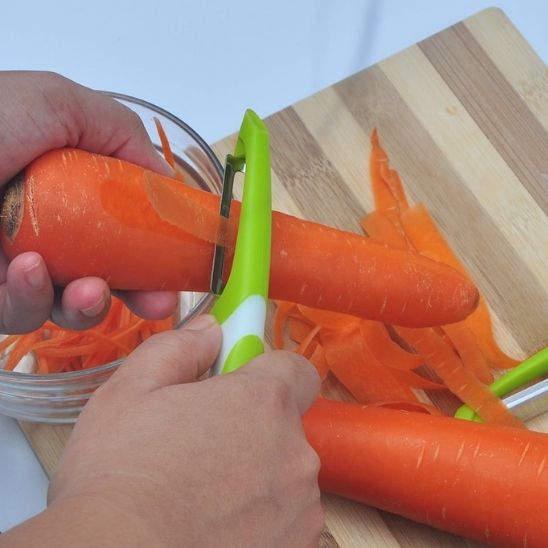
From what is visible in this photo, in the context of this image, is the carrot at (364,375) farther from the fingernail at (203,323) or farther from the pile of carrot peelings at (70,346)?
the fingernail at (203,323)

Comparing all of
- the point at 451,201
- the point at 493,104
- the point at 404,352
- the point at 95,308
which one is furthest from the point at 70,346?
the point at 493,104

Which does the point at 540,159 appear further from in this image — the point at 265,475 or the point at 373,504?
the point at 265,475

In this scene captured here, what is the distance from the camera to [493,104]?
1361mm

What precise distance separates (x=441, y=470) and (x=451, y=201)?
0.42 metres

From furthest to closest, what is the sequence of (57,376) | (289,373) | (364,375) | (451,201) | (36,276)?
(451,201) → (364,375) → (57,376) → (36,276) → (289,373)

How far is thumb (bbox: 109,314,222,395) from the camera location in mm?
757

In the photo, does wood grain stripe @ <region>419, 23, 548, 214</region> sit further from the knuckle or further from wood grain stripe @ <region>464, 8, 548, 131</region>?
the knuckle

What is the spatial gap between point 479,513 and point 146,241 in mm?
516

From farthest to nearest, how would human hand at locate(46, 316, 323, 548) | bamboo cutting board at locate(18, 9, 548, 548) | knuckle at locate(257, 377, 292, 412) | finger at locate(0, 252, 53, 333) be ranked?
1. bamboo cutting board at locate(18, 9, 548, 548)
2. finger at locate(0, 252, 53, 333)
3. knuckle at locate(257, 377, 292, 412)
4. human hand at locate(46, 316, 323, 548)

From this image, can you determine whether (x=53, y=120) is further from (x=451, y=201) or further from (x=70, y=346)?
(x=451, y=201)

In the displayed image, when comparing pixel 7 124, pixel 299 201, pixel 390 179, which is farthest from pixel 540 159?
pixel 7 124

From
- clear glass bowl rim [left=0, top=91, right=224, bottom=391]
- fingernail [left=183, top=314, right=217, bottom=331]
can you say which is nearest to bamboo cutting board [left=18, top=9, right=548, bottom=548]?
clear glass bowl rim [left=0, top=91, right=224, bottom=391]

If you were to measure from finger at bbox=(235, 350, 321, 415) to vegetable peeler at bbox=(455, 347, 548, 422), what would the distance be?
0.39 metres

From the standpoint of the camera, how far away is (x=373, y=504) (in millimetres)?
1112
